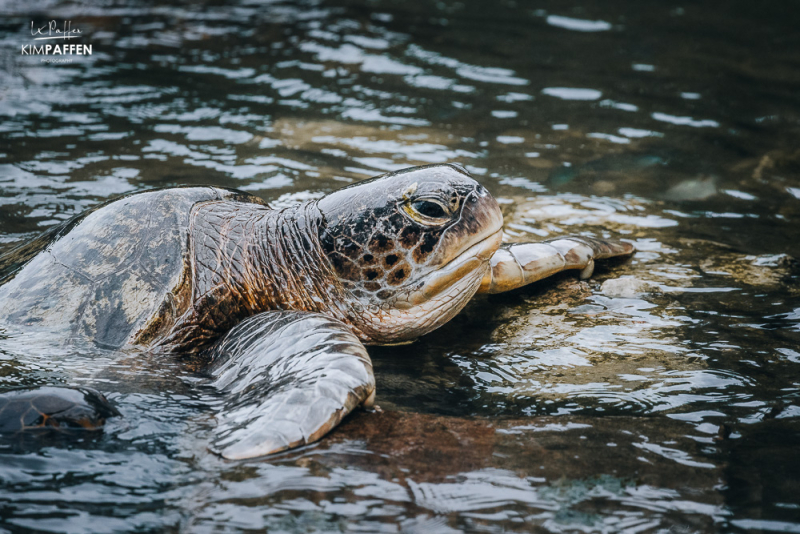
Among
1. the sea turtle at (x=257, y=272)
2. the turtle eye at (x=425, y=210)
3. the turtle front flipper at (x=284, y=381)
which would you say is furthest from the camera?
the turtle eye at (x=425, y=210)

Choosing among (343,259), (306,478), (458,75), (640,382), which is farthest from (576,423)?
(458,75)

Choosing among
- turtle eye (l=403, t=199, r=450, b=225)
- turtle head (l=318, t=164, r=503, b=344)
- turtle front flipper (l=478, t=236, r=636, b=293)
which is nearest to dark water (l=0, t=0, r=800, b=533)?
turtle front flipper (l=478, t=236, r=636, b=293)

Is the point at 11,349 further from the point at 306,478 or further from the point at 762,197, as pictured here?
the point at 762,197

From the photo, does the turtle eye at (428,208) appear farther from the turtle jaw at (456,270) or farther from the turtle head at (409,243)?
the turtle jaw at (456,270)

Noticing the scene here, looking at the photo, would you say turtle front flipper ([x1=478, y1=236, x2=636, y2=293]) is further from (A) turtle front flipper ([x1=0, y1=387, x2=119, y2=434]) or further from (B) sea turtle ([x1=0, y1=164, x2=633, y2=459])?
(A) turtle front flipper ([x1=0, y1=387, x2=119, y2=434])

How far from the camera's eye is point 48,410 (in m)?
2.35

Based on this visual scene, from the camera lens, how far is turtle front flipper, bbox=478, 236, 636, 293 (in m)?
3.75

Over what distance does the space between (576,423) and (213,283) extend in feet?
5.85

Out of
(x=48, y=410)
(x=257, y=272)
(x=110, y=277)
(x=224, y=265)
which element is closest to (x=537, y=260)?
(x=257, y=272)

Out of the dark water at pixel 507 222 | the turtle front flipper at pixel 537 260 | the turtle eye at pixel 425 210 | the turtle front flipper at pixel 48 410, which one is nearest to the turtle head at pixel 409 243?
the turtle eye at pixel 425 210

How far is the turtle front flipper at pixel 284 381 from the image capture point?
2266 millimetres

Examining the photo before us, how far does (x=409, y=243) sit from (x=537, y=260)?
99 centimetres
